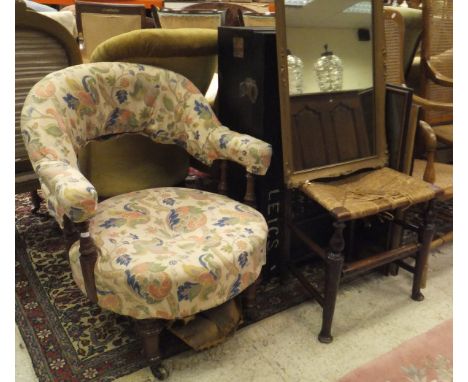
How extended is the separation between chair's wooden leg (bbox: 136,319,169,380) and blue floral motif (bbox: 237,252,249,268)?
13.0 inches

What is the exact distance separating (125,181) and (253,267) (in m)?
0.94

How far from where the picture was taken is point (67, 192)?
1.07 meters

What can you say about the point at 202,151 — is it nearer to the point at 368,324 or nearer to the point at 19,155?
the point at 19,155

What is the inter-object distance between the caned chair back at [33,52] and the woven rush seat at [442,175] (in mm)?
1696

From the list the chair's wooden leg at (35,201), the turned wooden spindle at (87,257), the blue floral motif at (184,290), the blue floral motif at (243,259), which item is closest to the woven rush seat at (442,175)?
the blue floral motif at (243,259)

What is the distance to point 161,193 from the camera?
64.5 inches

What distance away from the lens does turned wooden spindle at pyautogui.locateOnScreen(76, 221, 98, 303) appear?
1151mm

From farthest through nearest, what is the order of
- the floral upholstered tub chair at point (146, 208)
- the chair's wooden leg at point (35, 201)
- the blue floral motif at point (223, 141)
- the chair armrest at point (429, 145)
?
1. the chair's wooden leg at point (35, 201)
2. the chair armrest at point (429, 145)
3. the blue floral motif at point (223, 141)
4. the floral upholstered tub chair at point (146, 208)

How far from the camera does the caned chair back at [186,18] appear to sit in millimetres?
2936

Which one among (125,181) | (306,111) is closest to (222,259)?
(306,111)

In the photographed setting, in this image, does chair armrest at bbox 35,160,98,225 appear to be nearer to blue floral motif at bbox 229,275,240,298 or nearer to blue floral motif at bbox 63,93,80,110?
blue floral motif at bbox 63,93,80,110

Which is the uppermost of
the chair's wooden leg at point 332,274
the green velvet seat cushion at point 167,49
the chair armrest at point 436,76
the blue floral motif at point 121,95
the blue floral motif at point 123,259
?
the green velvet seat cushion at point 167,49

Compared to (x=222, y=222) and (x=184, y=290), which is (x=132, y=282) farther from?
(x=222, y=222)

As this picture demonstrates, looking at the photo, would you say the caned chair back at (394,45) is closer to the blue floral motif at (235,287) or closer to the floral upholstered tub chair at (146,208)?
the floral upholstered tub chair at (146,208)
